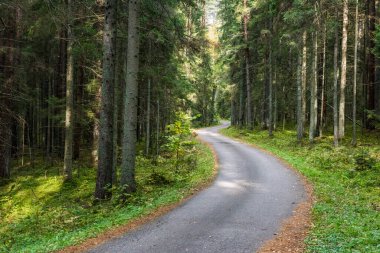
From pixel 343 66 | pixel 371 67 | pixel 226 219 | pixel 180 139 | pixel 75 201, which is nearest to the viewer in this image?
pixel 226 219

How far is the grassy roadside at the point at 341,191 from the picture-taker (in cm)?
729

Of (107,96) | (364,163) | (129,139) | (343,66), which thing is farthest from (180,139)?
(343,66)

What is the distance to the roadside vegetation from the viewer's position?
30.2 feet

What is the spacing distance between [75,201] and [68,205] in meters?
0.49

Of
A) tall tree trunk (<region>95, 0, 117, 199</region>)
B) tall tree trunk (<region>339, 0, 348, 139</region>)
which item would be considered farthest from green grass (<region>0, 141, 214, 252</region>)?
tall tree trunk (<region>339, 0, 348, 139</region>)

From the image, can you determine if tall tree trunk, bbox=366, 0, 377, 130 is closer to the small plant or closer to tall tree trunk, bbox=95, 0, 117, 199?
the small plant

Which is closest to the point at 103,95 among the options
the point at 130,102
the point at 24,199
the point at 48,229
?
the point at 130,102

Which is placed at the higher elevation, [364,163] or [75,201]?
[364,163]

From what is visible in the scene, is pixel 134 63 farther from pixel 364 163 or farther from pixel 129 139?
pixel 364 163

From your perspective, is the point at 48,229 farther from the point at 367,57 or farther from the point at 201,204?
the point at 367,57

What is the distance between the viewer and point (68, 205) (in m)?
13.1

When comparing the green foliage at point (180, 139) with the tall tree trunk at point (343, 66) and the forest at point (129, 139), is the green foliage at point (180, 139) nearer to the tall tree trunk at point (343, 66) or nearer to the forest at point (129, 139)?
the forest at point (129, 139)

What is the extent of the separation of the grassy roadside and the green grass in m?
4.92

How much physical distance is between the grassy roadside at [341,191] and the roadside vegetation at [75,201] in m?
4.89
